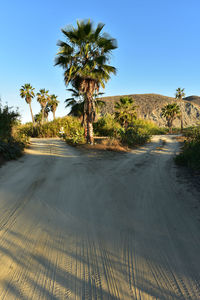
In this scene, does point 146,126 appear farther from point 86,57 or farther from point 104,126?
point 86,57

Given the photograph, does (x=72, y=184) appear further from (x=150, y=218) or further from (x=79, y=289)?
(x=79, y=289)

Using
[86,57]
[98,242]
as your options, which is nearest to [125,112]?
[86,57]

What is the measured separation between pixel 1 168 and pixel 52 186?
3073 millimetres

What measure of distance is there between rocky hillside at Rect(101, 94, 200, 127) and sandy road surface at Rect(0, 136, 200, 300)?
66.8 m

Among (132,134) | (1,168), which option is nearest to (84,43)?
(132,134)

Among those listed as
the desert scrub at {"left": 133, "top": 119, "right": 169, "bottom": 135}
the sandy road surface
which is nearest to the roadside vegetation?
the sandy road surface

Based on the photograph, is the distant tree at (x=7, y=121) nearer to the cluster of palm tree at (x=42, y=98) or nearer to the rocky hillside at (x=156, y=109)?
the cluster of palm tree at (x=42, y=98)

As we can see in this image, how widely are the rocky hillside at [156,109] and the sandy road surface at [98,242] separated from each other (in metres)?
66.8

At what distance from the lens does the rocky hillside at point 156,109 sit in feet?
226

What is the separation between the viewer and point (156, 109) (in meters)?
70.9

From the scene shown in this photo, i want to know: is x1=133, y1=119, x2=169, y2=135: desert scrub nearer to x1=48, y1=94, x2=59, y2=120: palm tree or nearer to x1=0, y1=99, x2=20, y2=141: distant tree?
x1=0, y1=99, x2=20, y2=141: distant tree

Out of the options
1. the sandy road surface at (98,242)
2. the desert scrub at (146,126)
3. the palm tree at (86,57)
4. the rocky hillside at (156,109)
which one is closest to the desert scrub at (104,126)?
the desert scrub at (146,126)

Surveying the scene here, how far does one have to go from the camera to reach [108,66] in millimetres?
12023

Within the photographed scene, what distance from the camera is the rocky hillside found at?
6900 cm
